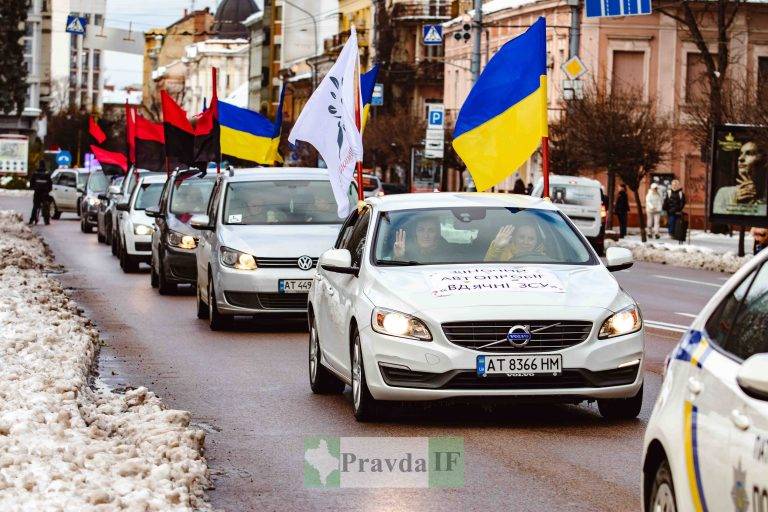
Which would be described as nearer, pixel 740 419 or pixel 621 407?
pixel 740 419

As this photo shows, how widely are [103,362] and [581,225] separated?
29.4 metres

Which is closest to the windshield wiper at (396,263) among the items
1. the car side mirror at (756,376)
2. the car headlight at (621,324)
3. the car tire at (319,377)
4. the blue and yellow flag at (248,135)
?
the car tire at (319,377)

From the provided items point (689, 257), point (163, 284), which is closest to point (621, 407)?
point (163, 284)

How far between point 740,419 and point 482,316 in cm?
508

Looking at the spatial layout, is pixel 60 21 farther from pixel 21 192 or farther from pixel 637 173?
pixel 637 173

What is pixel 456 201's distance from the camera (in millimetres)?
11867

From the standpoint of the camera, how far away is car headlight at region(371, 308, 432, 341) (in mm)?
10188

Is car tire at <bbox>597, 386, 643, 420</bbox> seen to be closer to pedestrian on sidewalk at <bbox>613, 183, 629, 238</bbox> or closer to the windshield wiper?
the windshield wiper

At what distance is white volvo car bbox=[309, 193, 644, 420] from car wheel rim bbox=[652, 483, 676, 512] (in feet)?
13.9

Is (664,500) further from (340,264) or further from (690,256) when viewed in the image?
(690,256)

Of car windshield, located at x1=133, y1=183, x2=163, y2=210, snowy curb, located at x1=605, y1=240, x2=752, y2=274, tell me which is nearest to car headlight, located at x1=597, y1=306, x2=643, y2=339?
car windshield, located at x1=133, y1=183, x2=163, y2=210

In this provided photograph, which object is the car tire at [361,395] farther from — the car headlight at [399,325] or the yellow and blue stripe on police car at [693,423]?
the yellow and blue stripe on police car at [693,423]

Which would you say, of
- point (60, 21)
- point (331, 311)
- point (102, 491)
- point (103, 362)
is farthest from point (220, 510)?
point (60, 21)

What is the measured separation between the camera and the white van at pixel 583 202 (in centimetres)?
4309
